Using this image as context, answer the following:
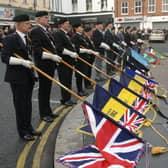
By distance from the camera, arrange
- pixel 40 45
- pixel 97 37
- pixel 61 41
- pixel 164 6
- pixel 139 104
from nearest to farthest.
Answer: pixel 139 104 → pixel 40 45 → pixel 61 41 → pixel 97 37 → pixel 164 6

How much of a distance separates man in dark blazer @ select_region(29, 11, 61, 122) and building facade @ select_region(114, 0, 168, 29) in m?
57.5

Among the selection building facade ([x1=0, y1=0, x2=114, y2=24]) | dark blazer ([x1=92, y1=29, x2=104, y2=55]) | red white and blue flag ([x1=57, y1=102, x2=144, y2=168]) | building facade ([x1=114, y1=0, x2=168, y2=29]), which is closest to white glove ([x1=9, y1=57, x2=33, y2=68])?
red white and blue flag ([x1=57, y1=102, x2=144, y2=168])

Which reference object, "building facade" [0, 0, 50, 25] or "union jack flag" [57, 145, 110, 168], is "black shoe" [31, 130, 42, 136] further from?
"building facade" [0, 0, 50, 25]

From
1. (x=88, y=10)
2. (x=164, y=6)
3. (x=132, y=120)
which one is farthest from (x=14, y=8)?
(x=132, y=120)

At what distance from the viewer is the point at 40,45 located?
623 cm

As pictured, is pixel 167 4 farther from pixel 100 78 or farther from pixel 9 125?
pixel 9 125

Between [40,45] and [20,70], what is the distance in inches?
40.5

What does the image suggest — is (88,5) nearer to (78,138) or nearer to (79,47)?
(79,47)

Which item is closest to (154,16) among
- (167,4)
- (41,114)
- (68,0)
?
(167,4)

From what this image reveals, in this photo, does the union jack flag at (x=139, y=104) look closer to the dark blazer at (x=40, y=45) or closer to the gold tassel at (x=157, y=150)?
the gold tassel at (x=157, y=150)

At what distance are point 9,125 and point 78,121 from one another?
135 centimetres

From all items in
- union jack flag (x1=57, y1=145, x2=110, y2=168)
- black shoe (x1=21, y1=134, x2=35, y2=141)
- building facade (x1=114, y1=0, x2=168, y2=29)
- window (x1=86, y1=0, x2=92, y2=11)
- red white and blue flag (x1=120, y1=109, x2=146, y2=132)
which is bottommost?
black shoe (x1=21, y1=134, x2=35, y2=141)

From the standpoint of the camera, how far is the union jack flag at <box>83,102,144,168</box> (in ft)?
13.3

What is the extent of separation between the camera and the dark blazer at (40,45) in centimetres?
615
